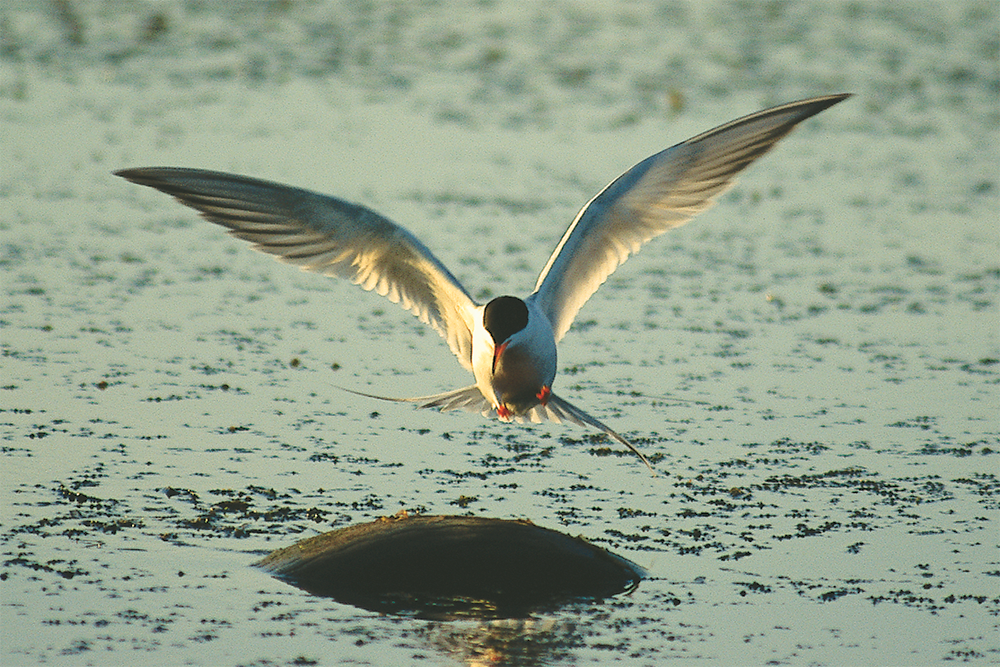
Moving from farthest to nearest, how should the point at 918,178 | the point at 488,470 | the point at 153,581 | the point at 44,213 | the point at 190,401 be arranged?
the point at 918,178 < the point at 44,213 < the point at 190,401 < the point at 488,470 < the point at 153,581

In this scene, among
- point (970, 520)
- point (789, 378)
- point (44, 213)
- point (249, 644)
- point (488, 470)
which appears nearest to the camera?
point (249, 644)

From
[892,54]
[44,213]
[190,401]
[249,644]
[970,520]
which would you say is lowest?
[249,644]

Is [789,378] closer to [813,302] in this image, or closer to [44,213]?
[813,302]

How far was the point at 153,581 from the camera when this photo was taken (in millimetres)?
5047

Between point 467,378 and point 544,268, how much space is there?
135 centimetres

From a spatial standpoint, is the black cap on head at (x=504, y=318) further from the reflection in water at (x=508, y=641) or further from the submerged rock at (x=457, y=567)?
the reflection in water at (x=508, y=641)

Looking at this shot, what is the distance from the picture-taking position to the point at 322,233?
5852 millimetres

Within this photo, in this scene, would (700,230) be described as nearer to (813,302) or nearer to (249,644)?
(813,302)

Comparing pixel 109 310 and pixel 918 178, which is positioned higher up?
pixel 918 178

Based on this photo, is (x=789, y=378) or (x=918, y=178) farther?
(x=918, y=178)

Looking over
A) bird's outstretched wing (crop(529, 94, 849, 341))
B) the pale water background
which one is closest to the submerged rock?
the pale water background

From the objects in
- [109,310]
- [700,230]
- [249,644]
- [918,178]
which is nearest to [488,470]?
[249,644]

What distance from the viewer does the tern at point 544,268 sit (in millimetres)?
5422

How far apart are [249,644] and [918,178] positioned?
7.12m
